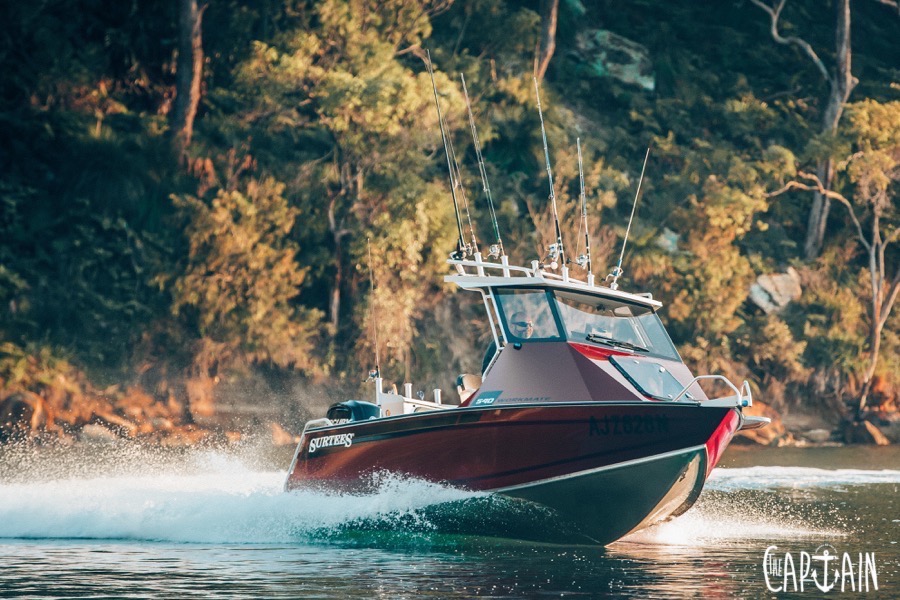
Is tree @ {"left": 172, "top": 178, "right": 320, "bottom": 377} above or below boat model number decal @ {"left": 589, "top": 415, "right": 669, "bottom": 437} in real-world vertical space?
above

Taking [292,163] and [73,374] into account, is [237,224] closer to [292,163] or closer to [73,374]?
[292,163]

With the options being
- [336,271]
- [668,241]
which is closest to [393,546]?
[336,271]

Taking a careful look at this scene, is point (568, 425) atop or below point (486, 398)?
below

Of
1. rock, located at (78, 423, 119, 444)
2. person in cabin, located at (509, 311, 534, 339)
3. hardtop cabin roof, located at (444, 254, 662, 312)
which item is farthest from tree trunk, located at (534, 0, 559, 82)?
person in cabin, located at (509, 311, 534, 339)

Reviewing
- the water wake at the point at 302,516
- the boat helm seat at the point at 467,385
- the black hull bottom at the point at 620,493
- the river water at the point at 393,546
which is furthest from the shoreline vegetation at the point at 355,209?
the black hull bottom at the point at 620,493

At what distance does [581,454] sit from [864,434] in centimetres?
2563

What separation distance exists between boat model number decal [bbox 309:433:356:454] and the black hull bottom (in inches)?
93.8

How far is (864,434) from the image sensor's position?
3825cm

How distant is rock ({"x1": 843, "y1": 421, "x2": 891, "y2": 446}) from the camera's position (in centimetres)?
3803

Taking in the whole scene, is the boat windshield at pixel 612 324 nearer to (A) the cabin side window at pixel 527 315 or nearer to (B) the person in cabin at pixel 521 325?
(A) the cabin side window at pixel 527 315

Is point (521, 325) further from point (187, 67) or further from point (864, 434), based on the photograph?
point (864, 434)

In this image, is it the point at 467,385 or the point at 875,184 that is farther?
the point at 875,184

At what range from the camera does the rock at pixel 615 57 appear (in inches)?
1829

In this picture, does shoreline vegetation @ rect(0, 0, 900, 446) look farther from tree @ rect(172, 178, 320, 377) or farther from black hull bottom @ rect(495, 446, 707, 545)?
black hull bottom @ rect(495, 446, 707, 545)
